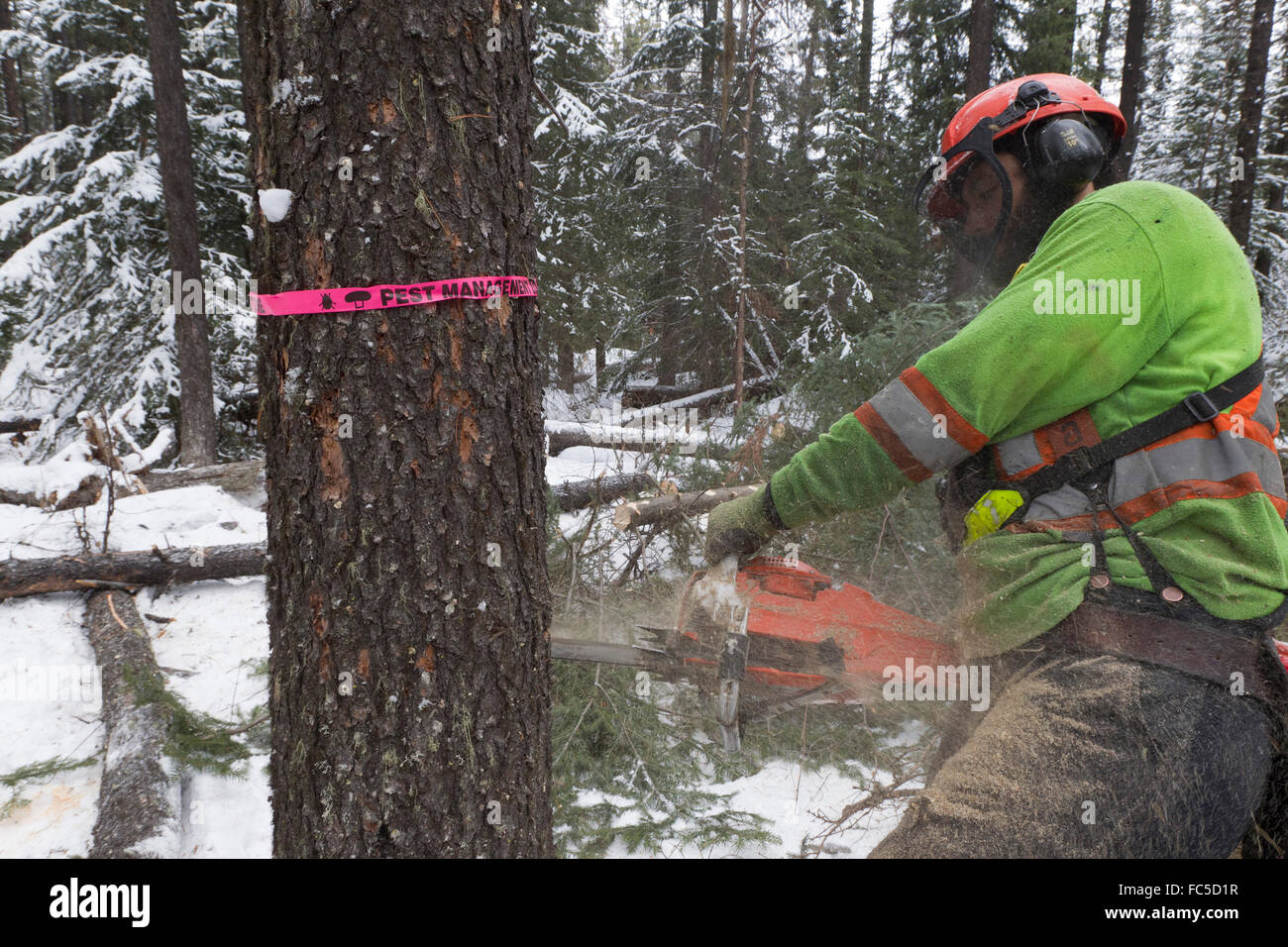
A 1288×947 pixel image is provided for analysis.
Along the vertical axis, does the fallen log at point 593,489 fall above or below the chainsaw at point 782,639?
above

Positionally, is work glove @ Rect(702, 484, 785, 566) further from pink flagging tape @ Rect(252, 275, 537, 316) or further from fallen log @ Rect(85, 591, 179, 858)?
fallen log @ Rect(85, 591, 179, 858)

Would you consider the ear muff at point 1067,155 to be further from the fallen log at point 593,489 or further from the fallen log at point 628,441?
the fallen log at point 593,489

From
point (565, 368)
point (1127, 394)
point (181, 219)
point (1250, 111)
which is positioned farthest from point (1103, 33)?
point (1127, 394)

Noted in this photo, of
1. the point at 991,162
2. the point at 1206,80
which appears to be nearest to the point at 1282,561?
the point at 991,162

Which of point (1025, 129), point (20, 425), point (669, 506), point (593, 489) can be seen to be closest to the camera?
point (1025, 129)

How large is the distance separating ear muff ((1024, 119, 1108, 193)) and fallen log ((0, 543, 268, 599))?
4.74 m

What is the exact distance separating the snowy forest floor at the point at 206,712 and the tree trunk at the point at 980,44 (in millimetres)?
10131

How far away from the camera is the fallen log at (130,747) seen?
107 inches

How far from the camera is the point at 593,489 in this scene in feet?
19.7

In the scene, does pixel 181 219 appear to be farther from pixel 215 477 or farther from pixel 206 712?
pixel 206 712

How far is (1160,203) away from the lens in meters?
1.70

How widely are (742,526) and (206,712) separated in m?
3.19

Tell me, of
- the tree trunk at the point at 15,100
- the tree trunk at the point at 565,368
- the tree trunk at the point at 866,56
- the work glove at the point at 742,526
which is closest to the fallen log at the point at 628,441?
the work glove at the point at 742,526

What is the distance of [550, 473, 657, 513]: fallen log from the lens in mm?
5793
